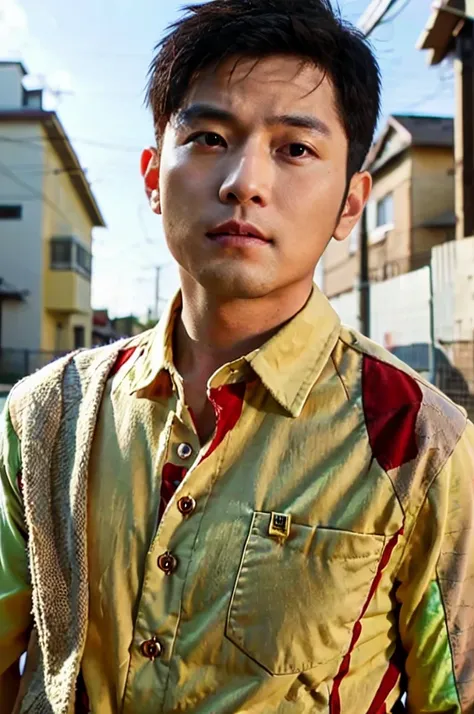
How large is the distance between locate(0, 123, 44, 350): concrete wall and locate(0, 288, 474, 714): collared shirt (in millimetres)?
16412

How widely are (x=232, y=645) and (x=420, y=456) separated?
408mm

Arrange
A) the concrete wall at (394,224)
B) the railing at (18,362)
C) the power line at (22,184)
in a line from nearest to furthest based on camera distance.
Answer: the concrete wall at (394,224) < the railing at (18,362) < the power line at (22,184)

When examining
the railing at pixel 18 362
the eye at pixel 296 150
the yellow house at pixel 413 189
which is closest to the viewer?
the eye at pixel 296 150

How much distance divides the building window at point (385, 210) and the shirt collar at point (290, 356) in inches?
527

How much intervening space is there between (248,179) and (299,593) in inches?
25.3

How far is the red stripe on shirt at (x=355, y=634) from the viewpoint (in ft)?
3.21

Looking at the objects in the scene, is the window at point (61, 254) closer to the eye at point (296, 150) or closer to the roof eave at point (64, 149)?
the roof eave at point (64, 149)

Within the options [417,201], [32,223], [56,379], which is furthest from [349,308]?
A: [56,379]

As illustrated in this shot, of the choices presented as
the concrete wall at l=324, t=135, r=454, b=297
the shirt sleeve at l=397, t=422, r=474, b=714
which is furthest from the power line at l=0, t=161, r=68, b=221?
the shirt sleeve at l=397, t=422, r=474, b=714

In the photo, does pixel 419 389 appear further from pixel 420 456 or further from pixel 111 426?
pixel 111 426

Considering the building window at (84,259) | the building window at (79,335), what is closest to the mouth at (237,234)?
the building window at (84,259)

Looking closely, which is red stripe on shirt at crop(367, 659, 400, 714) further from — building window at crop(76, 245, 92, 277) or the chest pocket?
building window at crop(76, 245, 92, 277)

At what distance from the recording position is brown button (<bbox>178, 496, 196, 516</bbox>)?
1.02 meters

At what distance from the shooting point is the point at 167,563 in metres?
1.01
